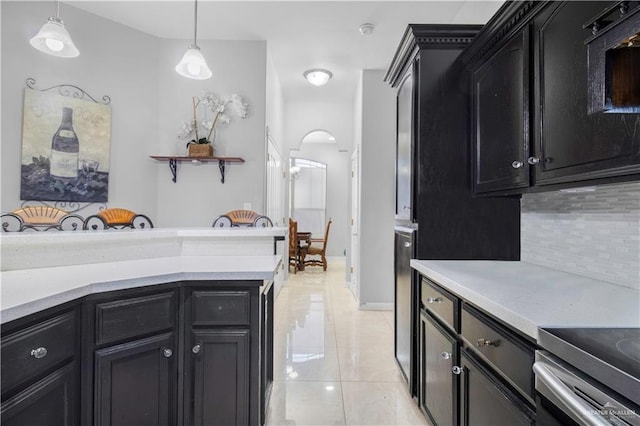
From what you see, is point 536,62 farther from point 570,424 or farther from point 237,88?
point 237,88

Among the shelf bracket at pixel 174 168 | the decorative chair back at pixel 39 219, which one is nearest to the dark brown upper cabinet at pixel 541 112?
the decorative chair back at pixel 39 219

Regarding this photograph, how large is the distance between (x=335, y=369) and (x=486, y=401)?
1.58 metres

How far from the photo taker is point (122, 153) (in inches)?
143

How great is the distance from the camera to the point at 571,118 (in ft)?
4.00

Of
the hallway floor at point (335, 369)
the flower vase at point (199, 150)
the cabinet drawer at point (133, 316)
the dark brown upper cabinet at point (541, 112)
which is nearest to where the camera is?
the dark brown upper cabinet at point (541, 112)

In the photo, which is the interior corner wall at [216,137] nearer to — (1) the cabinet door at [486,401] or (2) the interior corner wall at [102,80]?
(2) the interior corner wall at [102,80]

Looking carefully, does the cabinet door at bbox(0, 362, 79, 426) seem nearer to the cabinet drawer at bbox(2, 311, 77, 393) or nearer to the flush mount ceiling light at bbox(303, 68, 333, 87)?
the cabinet drawer at bbox(2, 311, 77, 393)

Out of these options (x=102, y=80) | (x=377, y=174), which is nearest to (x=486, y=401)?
(x=377, y=174)

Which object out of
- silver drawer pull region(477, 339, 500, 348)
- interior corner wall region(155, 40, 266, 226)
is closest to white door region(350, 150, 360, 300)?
interior corner wall region(155, 40, 266, 226)

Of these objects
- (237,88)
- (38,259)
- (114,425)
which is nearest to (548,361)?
(114,425)

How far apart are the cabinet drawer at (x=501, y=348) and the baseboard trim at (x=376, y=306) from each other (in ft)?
9.55

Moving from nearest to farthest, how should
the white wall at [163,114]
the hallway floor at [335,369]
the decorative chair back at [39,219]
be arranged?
the hallway floor at [335,369], the decorative chair back at [39,219], the white wall at [163,114]

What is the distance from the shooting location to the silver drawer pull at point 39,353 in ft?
3.42

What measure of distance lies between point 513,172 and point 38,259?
7.64ft
